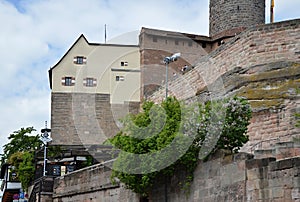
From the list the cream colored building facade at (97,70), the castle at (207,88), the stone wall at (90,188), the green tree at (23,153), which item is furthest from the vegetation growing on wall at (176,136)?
the cream colored building facade at (97,70)

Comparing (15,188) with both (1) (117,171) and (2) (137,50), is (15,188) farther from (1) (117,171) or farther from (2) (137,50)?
(1) (117,171)

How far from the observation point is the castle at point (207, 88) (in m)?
16.4

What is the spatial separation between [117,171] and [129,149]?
1.26 meters

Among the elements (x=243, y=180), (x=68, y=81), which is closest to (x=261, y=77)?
(x=243, y=180)

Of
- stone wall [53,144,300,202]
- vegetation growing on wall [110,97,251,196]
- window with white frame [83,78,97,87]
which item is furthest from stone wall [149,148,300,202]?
window with white frame [83,78,97,87]

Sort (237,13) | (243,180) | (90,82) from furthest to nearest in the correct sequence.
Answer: (90,82)
(237,13)
(243,180)

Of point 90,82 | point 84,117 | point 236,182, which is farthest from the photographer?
point 90,82

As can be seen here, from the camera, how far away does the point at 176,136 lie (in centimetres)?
1822

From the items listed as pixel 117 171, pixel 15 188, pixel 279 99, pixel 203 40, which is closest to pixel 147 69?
pixel 203 40

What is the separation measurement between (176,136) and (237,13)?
121 ft

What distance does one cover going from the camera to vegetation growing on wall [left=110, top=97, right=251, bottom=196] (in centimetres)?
1777

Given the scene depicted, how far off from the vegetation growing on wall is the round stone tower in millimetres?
34975

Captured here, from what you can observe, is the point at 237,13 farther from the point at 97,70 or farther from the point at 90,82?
the point at 90,82

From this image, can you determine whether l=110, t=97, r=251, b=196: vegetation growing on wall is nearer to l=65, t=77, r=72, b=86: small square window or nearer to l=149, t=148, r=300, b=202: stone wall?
l=149, t=148, r=300, b=202: stone wall
